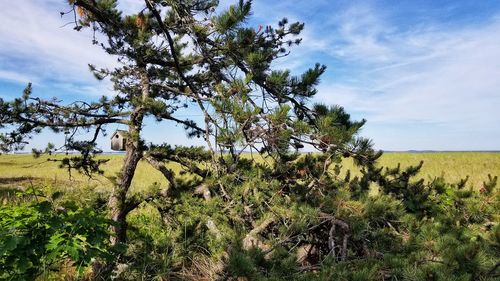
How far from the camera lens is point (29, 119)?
16.7ft

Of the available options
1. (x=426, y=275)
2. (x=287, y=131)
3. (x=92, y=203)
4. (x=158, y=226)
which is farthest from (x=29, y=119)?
(x=426, y=275)

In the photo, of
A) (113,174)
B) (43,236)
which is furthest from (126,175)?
(113,174)

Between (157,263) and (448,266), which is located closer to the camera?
(448,266)

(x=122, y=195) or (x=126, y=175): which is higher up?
(x=126, y=175)

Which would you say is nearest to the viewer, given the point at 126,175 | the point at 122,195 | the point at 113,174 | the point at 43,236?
the point at 43,236

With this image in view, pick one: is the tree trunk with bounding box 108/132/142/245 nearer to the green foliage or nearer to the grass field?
the grass field

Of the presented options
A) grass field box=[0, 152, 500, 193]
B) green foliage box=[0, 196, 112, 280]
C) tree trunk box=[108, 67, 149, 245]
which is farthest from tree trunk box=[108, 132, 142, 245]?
green foliage box=[0, 196, 112, 280]

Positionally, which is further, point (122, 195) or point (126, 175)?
point (126, 175)

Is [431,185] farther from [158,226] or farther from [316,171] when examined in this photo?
[158,226]

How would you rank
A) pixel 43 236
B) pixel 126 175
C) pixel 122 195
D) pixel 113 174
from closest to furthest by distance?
pixel 43 236, pixel 122 195, pixel 126 175, pixel 113 174

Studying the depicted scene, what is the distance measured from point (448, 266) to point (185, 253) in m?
3.26

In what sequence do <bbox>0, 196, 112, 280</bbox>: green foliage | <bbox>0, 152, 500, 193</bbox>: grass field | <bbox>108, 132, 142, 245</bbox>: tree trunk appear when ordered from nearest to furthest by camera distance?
<bbox>0, 196, 112, 280</bbox>: green foliage, <bbox>108, 132, 142, 245</bbox>: tree trunk, <bbox>0, 152, 500, 193</bbox>: grass field

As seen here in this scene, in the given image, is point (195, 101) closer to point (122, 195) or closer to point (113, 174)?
point (122, 195)

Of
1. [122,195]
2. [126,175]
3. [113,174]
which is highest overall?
[126,175]
